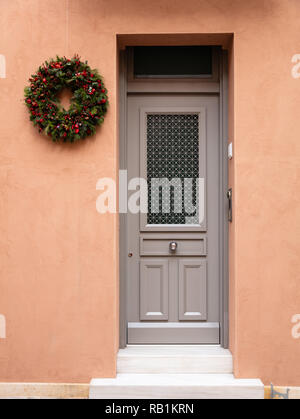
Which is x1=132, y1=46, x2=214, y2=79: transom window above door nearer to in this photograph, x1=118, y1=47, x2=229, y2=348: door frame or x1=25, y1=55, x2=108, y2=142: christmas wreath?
x1=118, y1=47, x2=229, y2=348: door frame

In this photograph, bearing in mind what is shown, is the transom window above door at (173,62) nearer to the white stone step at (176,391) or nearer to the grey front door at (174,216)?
the grey front door at (174,216)

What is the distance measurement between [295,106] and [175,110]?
114 cm

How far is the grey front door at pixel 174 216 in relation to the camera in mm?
4012

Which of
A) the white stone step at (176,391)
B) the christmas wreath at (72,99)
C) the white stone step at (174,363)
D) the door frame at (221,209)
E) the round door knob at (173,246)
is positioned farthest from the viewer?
the round door knob at (173,246)

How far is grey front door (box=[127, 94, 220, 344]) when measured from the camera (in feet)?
13.2

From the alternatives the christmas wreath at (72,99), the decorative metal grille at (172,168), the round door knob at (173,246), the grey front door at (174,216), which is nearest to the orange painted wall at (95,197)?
the christmas wreath at (72,99)

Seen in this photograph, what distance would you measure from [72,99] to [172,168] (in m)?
1.18

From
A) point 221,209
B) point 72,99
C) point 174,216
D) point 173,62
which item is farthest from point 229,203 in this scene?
point 72,99

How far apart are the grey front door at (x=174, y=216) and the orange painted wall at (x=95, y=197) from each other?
0.38 m

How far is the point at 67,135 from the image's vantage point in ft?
11.8

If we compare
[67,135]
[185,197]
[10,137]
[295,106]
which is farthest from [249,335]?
[10,137]

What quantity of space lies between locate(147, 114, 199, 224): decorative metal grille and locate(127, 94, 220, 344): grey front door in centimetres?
1

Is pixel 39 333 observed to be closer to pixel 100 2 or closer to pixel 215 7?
pixel 100 2

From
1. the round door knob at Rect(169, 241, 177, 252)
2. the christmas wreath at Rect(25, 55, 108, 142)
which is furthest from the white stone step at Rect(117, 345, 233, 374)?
the christmas wreath at Rect(25, 55, 108, 142)
